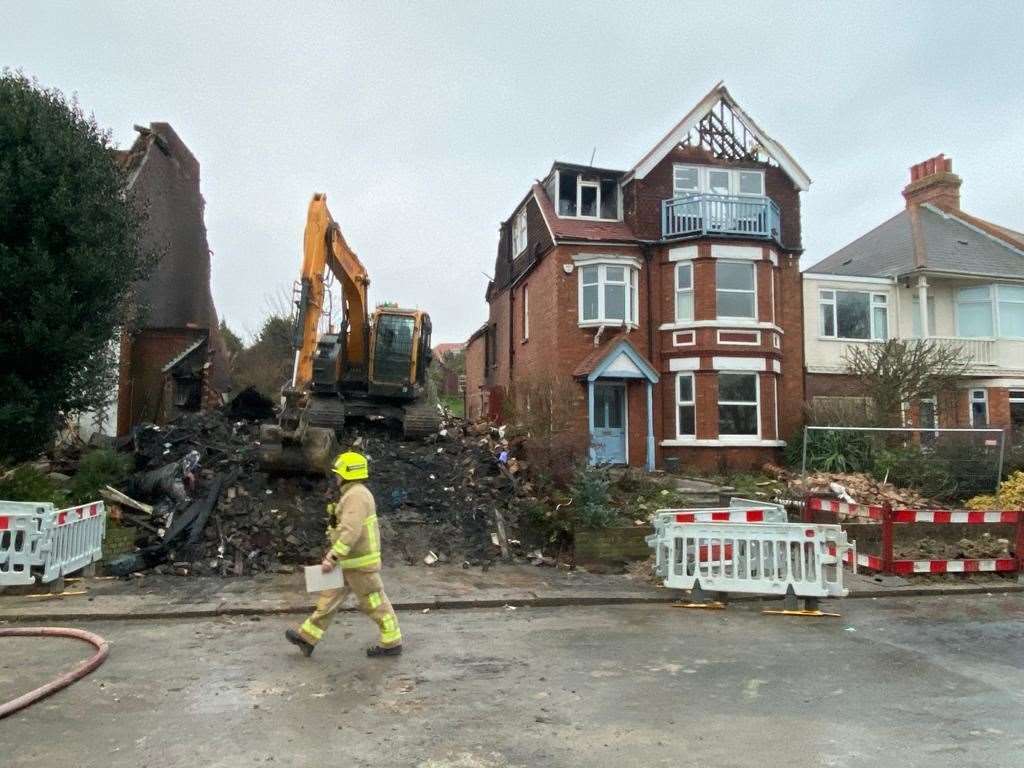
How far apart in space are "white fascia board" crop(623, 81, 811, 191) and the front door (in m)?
6.06

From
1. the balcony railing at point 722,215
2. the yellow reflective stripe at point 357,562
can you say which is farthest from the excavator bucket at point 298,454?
the balcony railing at point 722,215

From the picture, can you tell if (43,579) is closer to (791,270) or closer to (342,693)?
(342,693)

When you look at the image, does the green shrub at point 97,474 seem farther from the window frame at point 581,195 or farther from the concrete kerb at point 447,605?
the window frame at point 581,195

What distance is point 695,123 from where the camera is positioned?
2205 cm

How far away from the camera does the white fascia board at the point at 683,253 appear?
2078 cm

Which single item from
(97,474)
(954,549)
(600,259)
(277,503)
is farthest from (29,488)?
(954,549)

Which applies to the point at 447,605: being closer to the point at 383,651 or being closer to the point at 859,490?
the point at 383,651

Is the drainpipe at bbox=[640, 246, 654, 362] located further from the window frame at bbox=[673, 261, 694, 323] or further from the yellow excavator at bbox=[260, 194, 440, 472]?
the yellow excavator at bbox=[260, 194, 440, 472]

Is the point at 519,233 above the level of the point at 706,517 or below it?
above

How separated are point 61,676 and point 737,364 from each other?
1745 cm

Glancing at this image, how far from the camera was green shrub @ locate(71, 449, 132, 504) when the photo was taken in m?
12.4

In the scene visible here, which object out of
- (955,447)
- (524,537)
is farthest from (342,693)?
(955,447)

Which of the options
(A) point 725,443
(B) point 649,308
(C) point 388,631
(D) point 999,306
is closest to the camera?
(C) point 388,631

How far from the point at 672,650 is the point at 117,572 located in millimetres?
7406
